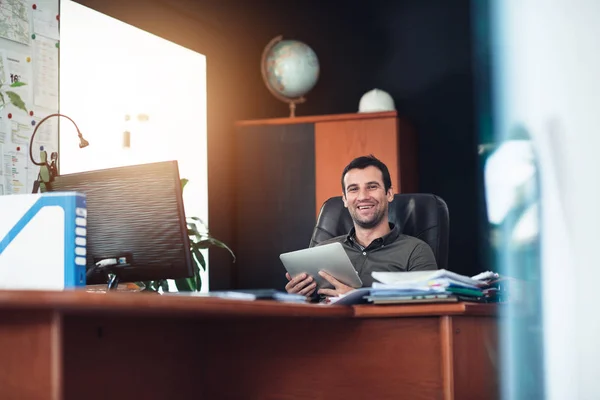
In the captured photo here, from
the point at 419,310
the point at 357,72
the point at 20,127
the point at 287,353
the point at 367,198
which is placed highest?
the point at 357,72

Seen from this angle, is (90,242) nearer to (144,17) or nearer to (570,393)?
(144,17)

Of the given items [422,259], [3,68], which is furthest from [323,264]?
[3,68]

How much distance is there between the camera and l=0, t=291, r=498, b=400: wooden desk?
1.25 m

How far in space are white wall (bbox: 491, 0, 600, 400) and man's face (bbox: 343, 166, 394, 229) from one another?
0.97 metres

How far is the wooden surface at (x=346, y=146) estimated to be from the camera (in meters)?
3.87

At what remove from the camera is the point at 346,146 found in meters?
3.94

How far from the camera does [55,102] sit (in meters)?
2.99

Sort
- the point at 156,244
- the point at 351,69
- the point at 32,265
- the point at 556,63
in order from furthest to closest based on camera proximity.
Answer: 1. the point at 351,69
2. the point at 556,63
3. the point at 156,244
4. the point at 32,265

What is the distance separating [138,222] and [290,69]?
2458mm

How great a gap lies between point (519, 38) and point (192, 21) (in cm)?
175

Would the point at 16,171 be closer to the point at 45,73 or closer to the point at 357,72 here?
the point at 45,73

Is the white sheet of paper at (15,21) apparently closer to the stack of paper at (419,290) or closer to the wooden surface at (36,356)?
the stack of paper at (419,290)

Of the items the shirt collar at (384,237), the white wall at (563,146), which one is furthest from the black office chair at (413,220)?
the white wall at (563,146)

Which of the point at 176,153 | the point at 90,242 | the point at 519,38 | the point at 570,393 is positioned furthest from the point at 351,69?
the point at 90,242
